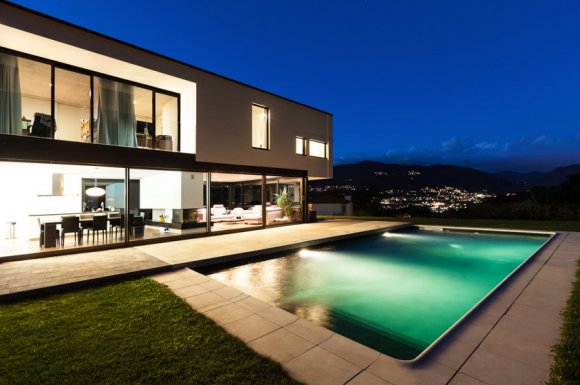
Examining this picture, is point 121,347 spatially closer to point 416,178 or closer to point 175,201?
point 175,201

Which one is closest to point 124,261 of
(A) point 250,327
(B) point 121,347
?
(B) point 121,347

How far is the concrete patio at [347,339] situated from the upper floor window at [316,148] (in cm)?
964

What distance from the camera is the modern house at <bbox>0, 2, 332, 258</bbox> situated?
22.7 ft

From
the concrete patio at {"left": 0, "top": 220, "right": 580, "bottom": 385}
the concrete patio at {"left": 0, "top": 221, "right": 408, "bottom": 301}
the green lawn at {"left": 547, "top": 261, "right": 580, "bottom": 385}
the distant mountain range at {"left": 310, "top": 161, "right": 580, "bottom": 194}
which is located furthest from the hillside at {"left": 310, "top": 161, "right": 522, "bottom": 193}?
the green lawn at {"left": 547, "top": 261, "right": 580, "bottom": 385}

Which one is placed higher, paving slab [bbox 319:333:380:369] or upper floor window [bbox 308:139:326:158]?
upper floor window [bbox 308:139:326:158]

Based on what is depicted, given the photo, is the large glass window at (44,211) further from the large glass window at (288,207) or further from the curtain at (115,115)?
the large glass window at (288,207)

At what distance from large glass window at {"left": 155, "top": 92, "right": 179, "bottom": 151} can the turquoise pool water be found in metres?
5.22

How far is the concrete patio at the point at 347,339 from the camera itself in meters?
2.30

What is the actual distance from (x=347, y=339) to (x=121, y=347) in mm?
2255

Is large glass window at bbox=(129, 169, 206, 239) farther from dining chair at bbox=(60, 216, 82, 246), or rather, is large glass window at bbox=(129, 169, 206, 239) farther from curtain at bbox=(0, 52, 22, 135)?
curtain at bbox=(0, 52, 22, 135)

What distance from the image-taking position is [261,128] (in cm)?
1264

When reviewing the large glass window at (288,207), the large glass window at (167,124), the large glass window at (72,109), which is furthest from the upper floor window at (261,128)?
the large glass window at (72,109)

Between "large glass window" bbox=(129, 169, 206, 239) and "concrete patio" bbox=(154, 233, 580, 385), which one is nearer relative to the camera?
"concrete patio" bbox=(154, 233, 580, 385)

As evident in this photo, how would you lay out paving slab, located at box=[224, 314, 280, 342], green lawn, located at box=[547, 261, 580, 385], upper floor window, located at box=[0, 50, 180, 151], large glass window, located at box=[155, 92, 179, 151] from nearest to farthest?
green lawn, located at box=[547, 261, 580, 385] → paving slab, located at box=[224, 314, 280, 342] → upper floor window, located at box=[0, 50, 180, 151] → large glass window, located at box=[155, 92, 179, 151]
